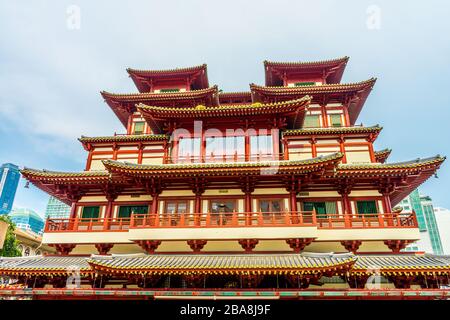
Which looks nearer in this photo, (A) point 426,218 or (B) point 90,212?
(B) point 90,212

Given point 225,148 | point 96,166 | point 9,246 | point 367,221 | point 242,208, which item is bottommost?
point 367,221

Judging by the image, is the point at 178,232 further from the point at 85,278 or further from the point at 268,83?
the point at 268,83

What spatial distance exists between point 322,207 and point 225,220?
238 inches

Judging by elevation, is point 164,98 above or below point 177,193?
above

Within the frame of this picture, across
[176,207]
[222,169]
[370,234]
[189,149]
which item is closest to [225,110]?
[189,149]

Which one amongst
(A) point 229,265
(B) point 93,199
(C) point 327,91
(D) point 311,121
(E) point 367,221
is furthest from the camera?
(D) point 311,121

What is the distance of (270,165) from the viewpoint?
16.0 meters

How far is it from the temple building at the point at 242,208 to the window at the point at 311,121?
4.5 inches

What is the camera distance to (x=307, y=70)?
979 inches

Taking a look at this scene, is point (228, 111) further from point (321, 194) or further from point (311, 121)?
point (321, 194)

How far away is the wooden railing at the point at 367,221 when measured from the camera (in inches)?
630

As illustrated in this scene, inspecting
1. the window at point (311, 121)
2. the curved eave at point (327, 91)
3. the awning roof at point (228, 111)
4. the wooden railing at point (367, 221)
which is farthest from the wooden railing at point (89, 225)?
the window at point (311, 121)
